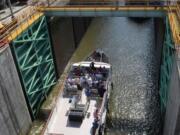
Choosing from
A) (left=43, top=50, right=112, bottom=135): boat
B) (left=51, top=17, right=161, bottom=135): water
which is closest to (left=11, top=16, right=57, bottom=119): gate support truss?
(left=43, top=50, right=112, bottom=135): boat

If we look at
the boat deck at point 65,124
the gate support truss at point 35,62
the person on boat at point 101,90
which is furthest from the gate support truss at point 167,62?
the gate support truss at point 35,62

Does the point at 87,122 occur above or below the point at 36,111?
above

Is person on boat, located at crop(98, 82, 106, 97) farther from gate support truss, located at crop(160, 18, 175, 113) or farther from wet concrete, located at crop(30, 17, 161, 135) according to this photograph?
gate support truss, located at crop(160, 18, 175, 113)

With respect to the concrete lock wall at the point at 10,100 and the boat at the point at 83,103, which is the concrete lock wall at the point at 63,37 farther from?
the concrete lock wall at the point at 10,100

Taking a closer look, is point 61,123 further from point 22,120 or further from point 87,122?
point 22,120

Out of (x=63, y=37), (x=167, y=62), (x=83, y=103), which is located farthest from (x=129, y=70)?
(x=83, y=103)

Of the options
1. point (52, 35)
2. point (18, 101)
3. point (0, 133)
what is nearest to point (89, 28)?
point (52, 35)

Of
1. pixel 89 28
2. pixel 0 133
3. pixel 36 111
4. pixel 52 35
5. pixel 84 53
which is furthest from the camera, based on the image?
pixel 89 28
